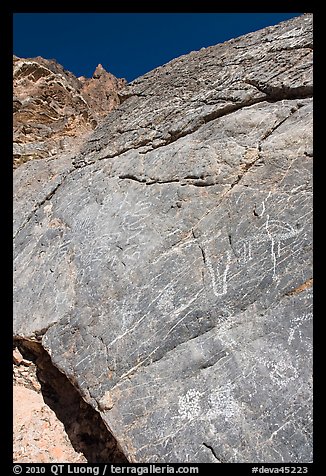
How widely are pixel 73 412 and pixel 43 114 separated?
17.9ft

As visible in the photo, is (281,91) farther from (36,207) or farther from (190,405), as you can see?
(36,207)

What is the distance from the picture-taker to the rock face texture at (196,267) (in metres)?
2.87

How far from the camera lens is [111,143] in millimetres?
5191

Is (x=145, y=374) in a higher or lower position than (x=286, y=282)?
lower

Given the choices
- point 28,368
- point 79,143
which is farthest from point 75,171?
point 28,368

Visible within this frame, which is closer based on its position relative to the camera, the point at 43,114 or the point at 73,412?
the point at 73,412

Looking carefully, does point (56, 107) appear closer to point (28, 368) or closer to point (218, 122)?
point (218, 122)

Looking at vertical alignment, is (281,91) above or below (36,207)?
above

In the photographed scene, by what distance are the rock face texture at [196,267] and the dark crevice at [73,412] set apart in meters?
0.28

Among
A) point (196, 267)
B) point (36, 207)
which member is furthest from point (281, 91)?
point (36, 207)

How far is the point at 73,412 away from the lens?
3697 mm

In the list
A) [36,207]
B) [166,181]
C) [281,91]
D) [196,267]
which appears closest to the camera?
[196,267]

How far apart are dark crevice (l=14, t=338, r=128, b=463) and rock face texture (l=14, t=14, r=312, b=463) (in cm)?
28
